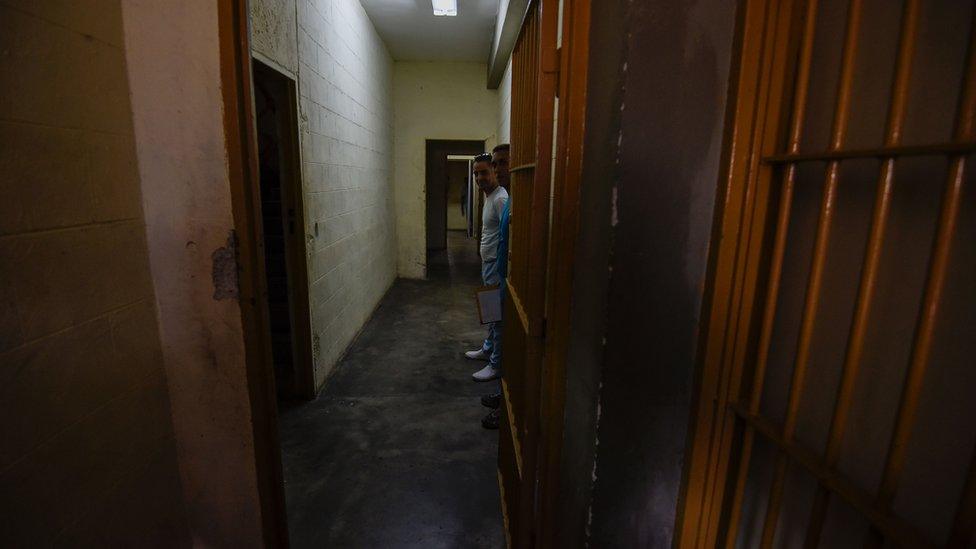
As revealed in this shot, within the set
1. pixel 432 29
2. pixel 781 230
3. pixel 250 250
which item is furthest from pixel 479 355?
pixel 432 29

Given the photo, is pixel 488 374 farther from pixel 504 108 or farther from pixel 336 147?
pixel 504 108

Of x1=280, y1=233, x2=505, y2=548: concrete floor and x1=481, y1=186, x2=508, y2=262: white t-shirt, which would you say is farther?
x1=481, y1=186, x2=508, y2=262: white t-shirt

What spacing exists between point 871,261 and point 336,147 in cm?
346

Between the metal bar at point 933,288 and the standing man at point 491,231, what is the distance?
8.46 ft

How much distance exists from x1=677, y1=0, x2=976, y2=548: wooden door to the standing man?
2.28 m

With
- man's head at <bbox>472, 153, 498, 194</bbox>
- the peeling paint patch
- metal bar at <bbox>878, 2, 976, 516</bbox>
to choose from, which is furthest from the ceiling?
metal bar at <bbox>878, 2, 976, 516</bbox>

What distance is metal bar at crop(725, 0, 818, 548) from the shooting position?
2.44 feet

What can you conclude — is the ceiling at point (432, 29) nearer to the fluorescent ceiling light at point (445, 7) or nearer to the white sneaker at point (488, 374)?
the fluorescent ceiling light at point (445, 7)

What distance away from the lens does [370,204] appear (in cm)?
472

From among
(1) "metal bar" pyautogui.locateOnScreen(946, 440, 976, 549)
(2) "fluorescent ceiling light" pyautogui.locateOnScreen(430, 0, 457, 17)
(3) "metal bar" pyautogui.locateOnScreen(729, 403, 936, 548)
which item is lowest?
(3) "metal bar" pyautogui.locateOnScreen(729, 403, 936, 548)

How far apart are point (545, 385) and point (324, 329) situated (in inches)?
94.9

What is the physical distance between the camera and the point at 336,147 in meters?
3.45

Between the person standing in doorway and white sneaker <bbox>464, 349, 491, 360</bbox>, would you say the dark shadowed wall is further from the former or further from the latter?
white sneaker <bbox>464, 349, 491, 360</bbox>

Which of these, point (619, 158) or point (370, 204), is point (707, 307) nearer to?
point (619, 158)
